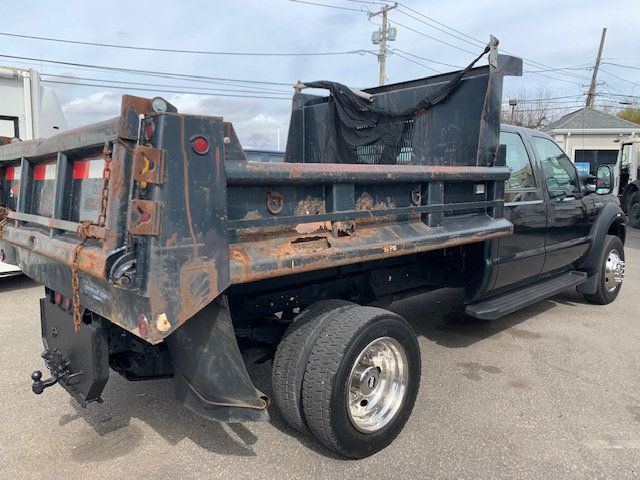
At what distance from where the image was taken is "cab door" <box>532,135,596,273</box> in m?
5.26

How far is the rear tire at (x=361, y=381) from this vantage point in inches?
110

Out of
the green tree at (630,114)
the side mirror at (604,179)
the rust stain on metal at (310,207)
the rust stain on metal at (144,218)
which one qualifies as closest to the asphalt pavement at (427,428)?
the rust stain on metal at (310,207)

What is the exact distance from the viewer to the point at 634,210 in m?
15.2

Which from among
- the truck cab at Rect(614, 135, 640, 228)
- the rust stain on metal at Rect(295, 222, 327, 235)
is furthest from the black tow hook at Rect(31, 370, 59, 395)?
the truck cab at Rect(614, 135, 640, 228)

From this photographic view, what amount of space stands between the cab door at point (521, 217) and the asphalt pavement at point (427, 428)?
749mm

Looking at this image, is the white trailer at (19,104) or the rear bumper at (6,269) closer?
the rear bumper at (6,269)

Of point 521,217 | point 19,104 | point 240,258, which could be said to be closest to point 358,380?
point 240,258

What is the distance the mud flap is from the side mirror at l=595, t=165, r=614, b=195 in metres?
5.11

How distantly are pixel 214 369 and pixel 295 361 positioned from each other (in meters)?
0.47

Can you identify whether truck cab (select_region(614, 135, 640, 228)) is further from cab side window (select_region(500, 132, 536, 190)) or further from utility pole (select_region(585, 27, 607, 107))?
utility pole (select_region(585, 27, 607, 107))

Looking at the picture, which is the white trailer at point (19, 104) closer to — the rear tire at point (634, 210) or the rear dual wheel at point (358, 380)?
the rear dual wheel at point (358, 380)

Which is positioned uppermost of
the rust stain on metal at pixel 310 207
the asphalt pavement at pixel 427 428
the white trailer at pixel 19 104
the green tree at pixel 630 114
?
the green tree at pixel 630 114

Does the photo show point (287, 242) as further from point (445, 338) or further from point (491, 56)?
point (445, 338)

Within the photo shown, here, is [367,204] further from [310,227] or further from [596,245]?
[596,245]
